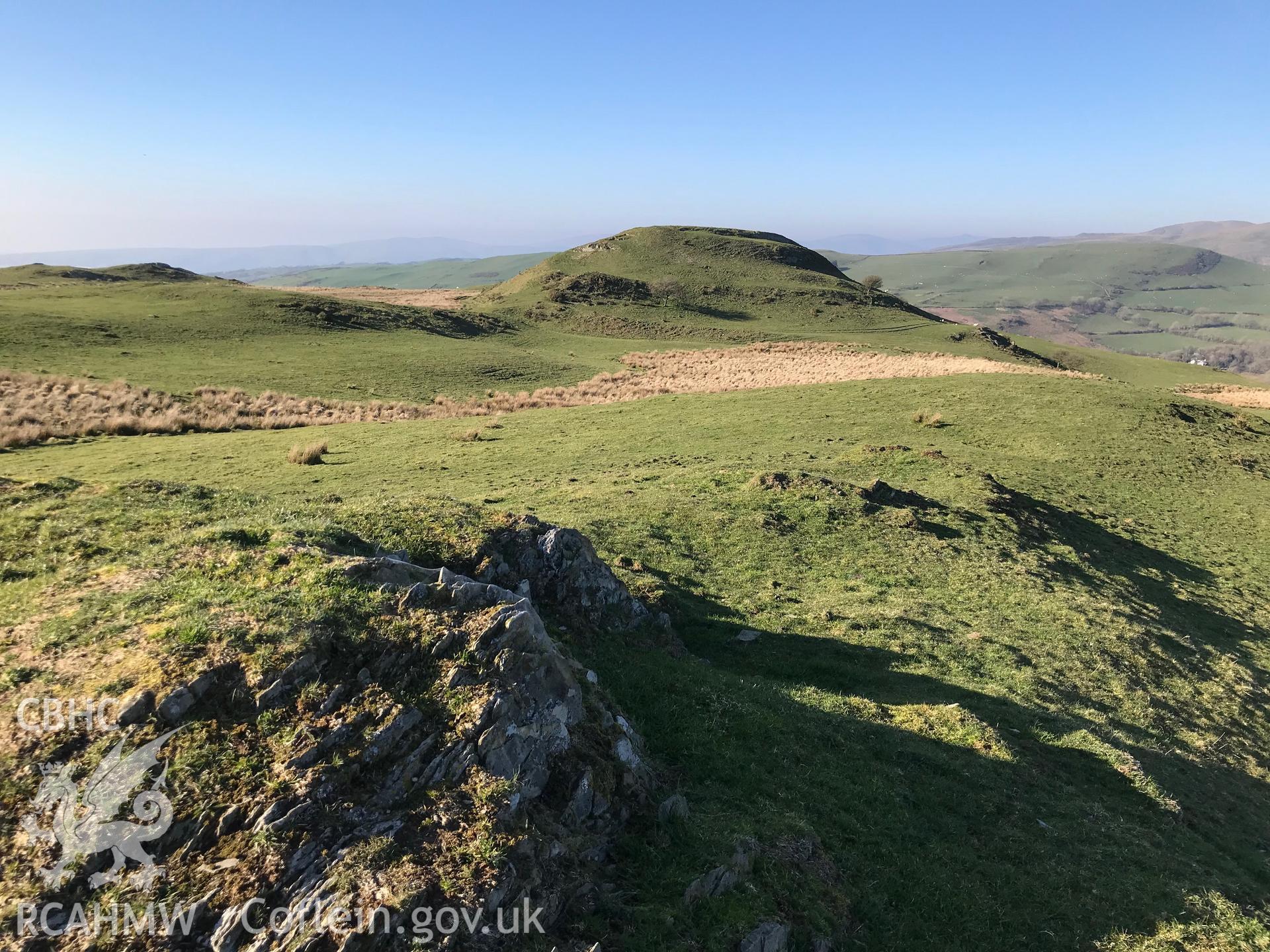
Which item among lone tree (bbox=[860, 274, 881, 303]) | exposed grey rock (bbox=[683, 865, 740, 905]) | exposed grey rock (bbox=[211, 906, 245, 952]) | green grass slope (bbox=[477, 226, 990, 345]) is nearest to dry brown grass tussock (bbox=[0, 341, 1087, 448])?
green grass slope (bbox=[477, 226, 990, 345])

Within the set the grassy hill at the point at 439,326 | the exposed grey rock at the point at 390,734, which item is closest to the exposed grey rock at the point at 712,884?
the exposed grey rock at the point at 390,734

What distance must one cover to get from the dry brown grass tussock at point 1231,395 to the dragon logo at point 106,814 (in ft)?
223

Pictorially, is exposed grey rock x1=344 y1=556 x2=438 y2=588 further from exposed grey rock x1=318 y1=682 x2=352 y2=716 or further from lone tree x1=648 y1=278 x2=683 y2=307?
lone tree x1=648 y1=278 x2=683 y2=307

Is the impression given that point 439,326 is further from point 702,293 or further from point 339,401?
point 702,293

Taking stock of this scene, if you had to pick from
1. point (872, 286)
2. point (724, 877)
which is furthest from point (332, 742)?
point (872, 286)

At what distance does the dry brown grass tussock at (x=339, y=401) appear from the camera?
34719 mm

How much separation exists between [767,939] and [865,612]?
12.4m

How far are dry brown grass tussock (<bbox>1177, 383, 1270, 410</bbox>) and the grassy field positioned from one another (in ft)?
48.2

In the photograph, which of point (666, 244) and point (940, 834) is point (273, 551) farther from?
point (666, 244)

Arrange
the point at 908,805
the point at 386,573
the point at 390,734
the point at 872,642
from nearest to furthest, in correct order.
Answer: the point at 390,734
the point at 386,573
the point at 908,805
the point at 872,642

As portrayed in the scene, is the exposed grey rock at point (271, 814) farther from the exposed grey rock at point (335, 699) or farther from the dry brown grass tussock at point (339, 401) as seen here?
the dry brown grass tussock at point (339, 401)

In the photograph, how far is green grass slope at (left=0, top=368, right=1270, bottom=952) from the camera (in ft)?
30.0

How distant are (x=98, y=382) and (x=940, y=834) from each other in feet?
173

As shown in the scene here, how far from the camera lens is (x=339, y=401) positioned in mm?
46781
